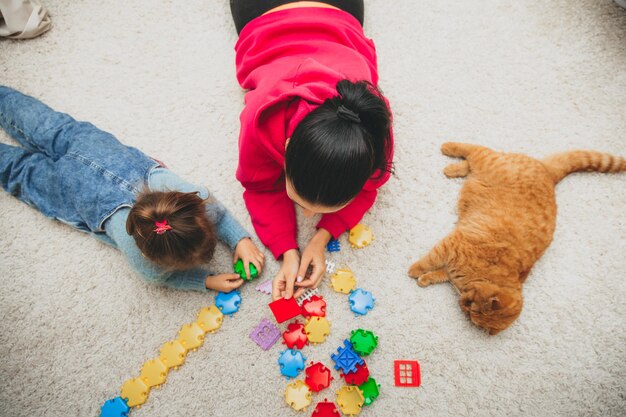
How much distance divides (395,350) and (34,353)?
3.35 ft

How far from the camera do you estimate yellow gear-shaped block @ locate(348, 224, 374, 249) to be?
1.10 metres

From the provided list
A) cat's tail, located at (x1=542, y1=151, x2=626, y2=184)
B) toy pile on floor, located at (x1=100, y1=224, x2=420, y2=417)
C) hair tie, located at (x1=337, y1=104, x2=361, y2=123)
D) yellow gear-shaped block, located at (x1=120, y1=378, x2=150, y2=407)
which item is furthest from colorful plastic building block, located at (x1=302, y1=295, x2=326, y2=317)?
cat's tail, located at (x1=542, y1=151, x2=626, y2=184)

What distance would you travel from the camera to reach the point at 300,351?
100 centimetres

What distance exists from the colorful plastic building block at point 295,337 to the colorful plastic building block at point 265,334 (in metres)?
0.03

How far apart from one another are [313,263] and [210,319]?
0.33m

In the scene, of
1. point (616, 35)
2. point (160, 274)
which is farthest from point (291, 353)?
point (616, 35)

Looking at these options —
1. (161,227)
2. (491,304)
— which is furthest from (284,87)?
(491,304)

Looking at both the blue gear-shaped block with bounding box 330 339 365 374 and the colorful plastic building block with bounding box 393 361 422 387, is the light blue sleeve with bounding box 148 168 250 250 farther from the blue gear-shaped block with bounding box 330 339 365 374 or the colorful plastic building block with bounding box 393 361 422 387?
the colorful plastic building block with bounding box 393 361 422 387

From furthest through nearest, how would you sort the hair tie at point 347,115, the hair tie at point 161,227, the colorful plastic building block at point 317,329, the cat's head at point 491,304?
the colorful plastic building block at point 317,329 < the cat's head at point 491,304 < the hair tie at point 161,227 < the hair tie at point 347,115

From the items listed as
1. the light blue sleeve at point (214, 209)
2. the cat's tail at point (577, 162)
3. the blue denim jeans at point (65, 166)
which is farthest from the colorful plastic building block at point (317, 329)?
the cat's tail at point (577, 162)

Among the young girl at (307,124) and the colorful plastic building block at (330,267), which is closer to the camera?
the young girl at (307,124)

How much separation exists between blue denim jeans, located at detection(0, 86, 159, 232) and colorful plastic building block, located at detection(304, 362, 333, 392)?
66 centimetres

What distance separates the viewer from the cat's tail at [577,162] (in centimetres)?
107

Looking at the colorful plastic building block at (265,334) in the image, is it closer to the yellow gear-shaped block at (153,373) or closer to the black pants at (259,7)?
the yellow gear-shaped block at (153,373)
